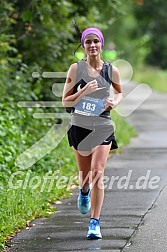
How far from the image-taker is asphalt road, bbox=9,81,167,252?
24.1ft

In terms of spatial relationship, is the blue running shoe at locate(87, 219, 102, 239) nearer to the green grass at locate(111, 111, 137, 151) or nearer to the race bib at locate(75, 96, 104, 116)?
the race bib at locate(75, 96, 104, 116)

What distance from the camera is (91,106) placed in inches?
297

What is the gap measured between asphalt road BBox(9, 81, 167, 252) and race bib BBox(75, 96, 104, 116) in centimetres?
120

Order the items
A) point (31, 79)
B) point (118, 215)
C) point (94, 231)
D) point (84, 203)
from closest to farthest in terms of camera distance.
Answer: point (94, 231) → point (84, 203) → point (118, 215) → point (31, 79)

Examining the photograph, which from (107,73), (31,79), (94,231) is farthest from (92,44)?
(31,79)

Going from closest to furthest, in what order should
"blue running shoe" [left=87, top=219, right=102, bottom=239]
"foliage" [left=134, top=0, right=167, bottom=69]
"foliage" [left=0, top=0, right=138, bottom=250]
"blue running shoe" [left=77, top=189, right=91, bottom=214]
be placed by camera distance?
"blue running shoe" [left=87, top=219, right=102, bottom=239] < "blue running shoe" [left=77, top=189, right=91, bottom=214] < "foliage" [left=0, top=0, right=138, bottom=250] < "foliage" [left=134, top=0, right=167, bottom=69]

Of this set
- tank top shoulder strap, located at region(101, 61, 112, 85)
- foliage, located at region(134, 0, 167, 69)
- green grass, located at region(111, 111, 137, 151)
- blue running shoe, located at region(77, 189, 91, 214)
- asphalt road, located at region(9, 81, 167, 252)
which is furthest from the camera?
foliage, located at region(134, 0, 167, 69)

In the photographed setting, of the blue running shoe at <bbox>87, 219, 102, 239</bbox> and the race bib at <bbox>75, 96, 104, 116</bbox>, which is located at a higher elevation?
the race bib at <bbox>75, 96, 104, 116</bbox>

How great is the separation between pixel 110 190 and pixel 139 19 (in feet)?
178

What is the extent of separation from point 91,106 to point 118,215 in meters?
1.70

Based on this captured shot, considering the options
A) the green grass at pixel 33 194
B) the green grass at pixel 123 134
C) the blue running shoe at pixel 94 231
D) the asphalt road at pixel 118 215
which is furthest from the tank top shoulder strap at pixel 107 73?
the green grass at pixel 123 134

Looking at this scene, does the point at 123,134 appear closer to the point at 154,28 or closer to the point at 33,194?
the point at 33,194

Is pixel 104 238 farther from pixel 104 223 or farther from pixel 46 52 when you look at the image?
pixel 46 52

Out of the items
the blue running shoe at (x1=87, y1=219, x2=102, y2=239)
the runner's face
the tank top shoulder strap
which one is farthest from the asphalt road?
the runner's face
